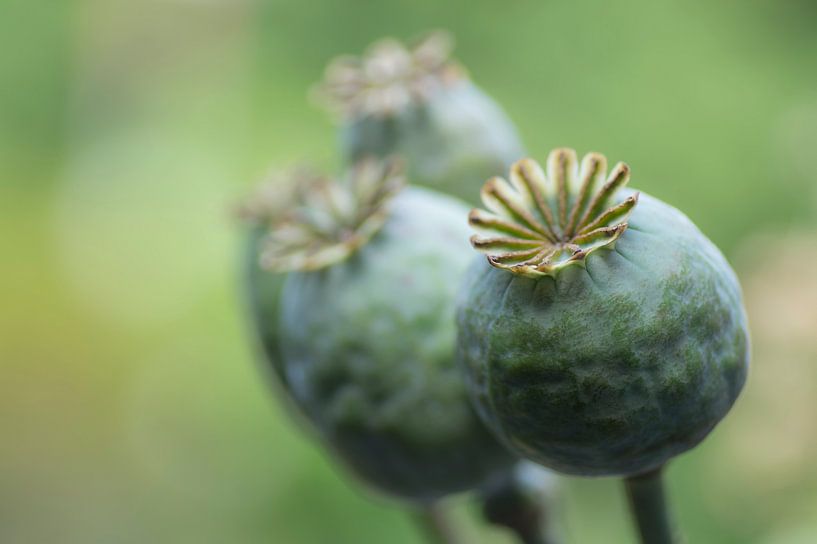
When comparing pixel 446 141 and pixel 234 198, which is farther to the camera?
pixel 234 198

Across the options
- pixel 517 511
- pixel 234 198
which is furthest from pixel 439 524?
pixel 234 198

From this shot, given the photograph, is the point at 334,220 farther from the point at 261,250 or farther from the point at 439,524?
the point at 439,524

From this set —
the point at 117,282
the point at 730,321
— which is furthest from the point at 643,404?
the point at 117,282

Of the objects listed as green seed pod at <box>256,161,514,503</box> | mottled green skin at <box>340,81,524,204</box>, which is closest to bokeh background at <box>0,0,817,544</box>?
mottled green skin at <box>340,81,524,204</box>

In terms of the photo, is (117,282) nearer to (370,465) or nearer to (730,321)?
(370,465)

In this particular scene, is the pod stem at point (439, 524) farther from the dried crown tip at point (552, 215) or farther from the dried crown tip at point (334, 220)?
the dried crown tip at point (552, 215)
